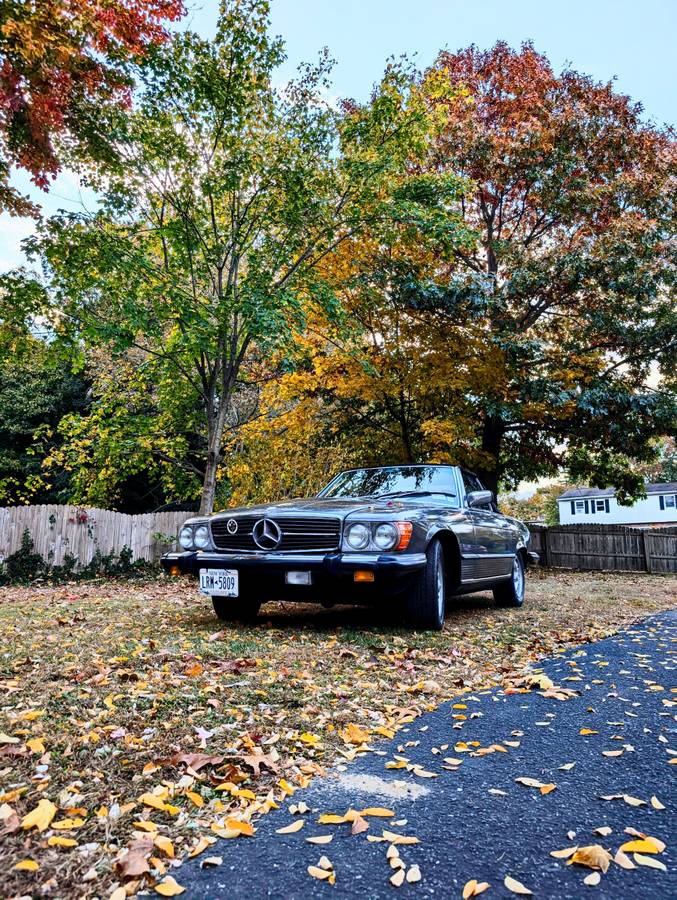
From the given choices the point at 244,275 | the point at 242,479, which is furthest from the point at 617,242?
the point at 242,479

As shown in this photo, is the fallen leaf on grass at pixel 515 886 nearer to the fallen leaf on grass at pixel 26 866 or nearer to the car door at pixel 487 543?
the fallen leaf on grass at pixel 26 866

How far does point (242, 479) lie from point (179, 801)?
12232mm

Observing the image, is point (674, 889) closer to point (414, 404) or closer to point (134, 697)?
point (134, 697)

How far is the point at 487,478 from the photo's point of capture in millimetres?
16938

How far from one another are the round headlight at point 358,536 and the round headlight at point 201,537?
141 centimetres

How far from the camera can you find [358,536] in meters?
4.86

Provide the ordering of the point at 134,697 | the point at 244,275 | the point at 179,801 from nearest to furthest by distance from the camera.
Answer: the point at 179,801
the point at 134,697
the point at 244,275

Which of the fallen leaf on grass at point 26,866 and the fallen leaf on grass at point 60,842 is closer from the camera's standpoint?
the fallen leaf on grass at point 26,866

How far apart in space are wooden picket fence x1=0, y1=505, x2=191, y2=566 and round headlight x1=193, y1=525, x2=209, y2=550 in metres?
6.86

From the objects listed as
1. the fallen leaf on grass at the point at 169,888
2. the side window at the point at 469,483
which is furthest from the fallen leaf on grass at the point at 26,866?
the side window at the point at 469,483

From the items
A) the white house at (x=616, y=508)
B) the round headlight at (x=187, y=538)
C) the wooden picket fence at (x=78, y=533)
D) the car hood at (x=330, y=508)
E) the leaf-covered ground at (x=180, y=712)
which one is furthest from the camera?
the white house at (x=616, y=508)

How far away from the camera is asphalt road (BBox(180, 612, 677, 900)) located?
1.76 metres

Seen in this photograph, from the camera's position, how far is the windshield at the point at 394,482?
633 centimetres

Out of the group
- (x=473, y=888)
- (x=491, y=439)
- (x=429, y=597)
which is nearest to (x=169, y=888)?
(x=473, y=888)
